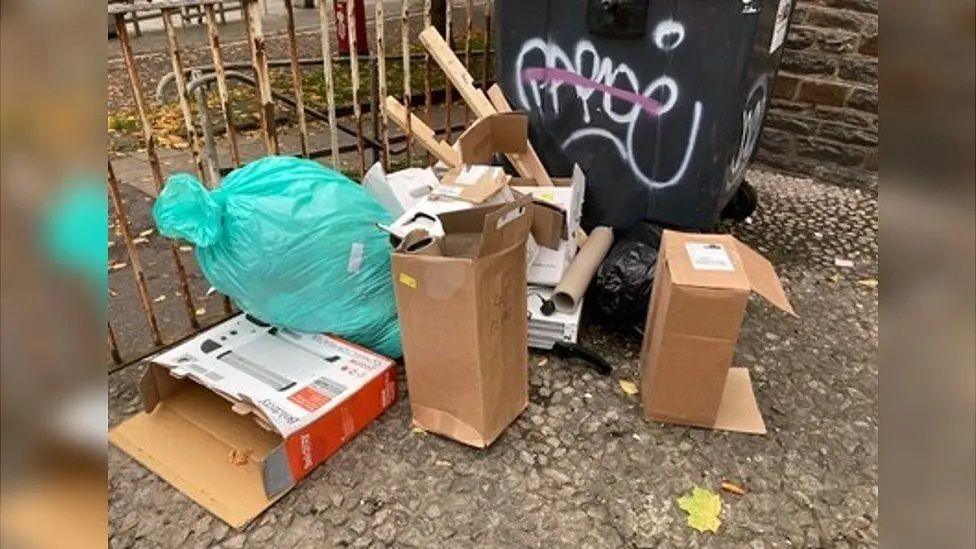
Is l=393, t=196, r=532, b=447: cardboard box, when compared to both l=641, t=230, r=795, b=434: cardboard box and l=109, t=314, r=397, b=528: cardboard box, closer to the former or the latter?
l=109, t=314, r=397, b=528: cardboard box

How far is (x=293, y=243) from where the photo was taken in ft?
6.75

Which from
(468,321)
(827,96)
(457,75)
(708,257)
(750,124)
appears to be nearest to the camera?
(468,321)

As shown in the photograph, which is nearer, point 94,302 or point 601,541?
point 94,302

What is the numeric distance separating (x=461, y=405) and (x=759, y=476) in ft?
3.05

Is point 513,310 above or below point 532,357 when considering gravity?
above

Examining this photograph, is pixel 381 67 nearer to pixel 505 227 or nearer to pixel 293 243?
pixel 293 243

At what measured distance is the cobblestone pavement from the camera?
183 centimetres

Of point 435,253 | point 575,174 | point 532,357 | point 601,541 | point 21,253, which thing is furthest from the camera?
point 575,174

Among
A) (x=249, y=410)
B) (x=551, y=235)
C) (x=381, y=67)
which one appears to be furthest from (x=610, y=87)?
(x=249, y=410)

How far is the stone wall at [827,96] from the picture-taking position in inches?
143

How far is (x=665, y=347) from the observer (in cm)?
→ 204

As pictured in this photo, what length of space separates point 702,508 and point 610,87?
1.64 meters

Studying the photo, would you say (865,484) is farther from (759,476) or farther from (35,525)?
(35,525)

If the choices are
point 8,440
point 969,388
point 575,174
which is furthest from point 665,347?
point 8,440
